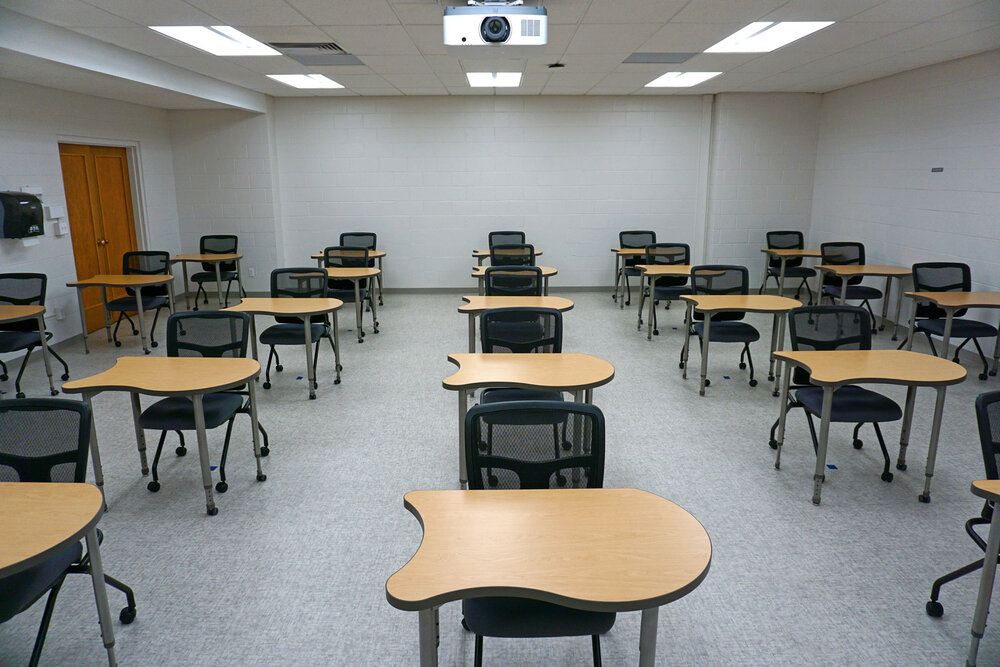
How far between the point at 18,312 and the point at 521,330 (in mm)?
4039

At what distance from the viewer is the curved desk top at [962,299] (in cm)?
518

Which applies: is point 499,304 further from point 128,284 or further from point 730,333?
point 128,284

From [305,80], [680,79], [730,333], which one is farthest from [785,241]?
[305,80]

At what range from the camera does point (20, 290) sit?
5.45 meters

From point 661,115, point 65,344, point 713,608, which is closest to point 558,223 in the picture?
point 661,115

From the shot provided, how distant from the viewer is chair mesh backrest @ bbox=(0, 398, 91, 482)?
2.40m

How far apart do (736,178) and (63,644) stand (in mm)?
9142

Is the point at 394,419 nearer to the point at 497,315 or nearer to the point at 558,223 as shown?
the point at 497,315

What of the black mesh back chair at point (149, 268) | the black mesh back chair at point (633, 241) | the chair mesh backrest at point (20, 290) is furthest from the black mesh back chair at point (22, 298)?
the black mesh back chair at point (633, 241)

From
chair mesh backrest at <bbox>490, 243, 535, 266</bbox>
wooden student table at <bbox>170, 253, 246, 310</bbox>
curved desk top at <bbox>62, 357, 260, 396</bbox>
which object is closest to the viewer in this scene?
curved desk top at <bbox>62, 357, 260, 396</bbox>

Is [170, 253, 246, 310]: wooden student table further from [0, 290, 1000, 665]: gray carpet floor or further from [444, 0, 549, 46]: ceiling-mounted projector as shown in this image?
[444, 0, 549, 46]: ceiling-mounted projector

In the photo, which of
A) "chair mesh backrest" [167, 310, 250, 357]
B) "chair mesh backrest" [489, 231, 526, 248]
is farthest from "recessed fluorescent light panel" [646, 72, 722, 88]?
"chair mesh backrest" [167, 310, 250, 357]

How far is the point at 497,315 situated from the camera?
390 cm

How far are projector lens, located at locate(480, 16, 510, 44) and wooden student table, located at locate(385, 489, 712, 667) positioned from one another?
10.2ft
